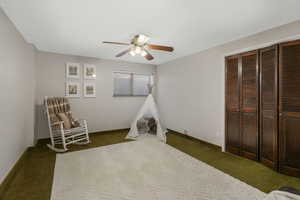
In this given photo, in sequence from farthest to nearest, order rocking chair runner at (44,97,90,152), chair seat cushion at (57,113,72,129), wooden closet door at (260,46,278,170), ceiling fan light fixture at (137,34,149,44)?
chair seat cushion at (57,113,72,129)
rocking chair runner at (44,97,90,152)
ceiling fan light fixture at (137,34,149,44)
wooden closet door at (260,46,278,170)

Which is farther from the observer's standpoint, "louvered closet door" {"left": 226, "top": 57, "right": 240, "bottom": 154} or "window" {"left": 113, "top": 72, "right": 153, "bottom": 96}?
"window" {"left": 113, "top": 72, "right": 153, "bottom": 96}

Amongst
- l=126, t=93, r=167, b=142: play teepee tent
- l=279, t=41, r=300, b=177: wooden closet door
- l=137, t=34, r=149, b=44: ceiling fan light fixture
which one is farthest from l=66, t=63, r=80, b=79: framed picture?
l=279, t=41, r=300, b=177: wooden closet door

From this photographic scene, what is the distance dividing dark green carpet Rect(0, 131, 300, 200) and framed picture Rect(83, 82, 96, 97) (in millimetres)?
1406

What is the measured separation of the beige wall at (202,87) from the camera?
8.00ft

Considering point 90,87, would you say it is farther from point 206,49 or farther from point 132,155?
point 206,49

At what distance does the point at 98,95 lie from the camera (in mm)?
4164

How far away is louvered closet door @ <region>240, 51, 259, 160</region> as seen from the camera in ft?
7.93

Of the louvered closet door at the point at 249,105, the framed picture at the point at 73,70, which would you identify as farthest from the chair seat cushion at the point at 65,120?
the louvered closet door at the point at 249,105

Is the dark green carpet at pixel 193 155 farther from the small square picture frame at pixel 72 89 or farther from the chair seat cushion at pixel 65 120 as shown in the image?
the small square picture frame at pixel 72 89

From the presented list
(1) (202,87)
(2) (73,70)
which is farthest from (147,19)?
(2) (73,70)

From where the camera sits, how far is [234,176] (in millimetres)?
2027

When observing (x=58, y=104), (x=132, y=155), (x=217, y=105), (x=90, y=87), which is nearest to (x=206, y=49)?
(x=217, y=105)

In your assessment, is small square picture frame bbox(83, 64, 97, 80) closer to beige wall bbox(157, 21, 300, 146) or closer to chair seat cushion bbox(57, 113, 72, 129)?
chair seat cushion bbox(57, 113, 72, 129)

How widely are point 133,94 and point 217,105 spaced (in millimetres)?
2711
